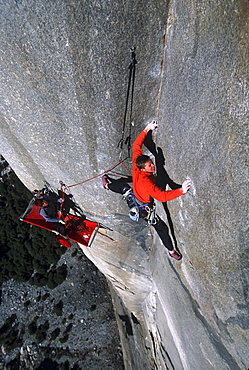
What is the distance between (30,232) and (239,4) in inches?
465

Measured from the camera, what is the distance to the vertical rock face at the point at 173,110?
1.50m

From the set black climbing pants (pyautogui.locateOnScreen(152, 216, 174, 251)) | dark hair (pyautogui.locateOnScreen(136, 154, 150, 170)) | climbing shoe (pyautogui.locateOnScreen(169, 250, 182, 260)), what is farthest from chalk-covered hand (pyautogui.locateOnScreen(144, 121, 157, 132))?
climbing shoe (pyautogui.locateOnScreen(169, 250, 182, 260))

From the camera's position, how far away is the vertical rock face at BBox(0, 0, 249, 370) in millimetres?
1501

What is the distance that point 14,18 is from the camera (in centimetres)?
207

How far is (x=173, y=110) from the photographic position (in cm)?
226

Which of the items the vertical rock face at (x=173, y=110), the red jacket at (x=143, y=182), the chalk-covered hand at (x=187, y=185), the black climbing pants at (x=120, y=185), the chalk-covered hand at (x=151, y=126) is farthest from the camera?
the black climbing pants at (x=120, y=185)

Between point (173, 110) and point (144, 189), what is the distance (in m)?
0.99

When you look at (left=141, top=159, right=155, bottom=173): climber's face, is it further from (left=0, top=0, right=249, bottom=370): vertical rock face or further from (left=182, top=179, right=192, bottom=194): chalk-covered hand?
(left=182, top=179, right=192, bottom=194): chalk-covered hand

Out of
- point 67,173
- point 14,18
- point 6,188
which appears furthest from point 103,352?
point 14,18

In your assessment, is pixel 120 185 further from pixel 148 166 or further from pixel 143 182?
pixel 148 166

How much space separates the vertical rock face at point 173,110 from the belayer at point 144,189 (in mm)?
150

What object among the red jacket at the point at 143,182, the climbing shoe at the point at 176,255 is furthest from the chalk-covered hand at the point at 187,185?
the climbing shoe at the point at 176,255

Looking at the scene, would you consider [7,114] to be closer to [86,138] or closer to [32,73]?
[32,73]

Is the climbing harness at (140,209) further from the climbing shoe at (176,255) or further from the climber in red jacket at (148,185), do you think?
the climbing shoe at (176,255)
